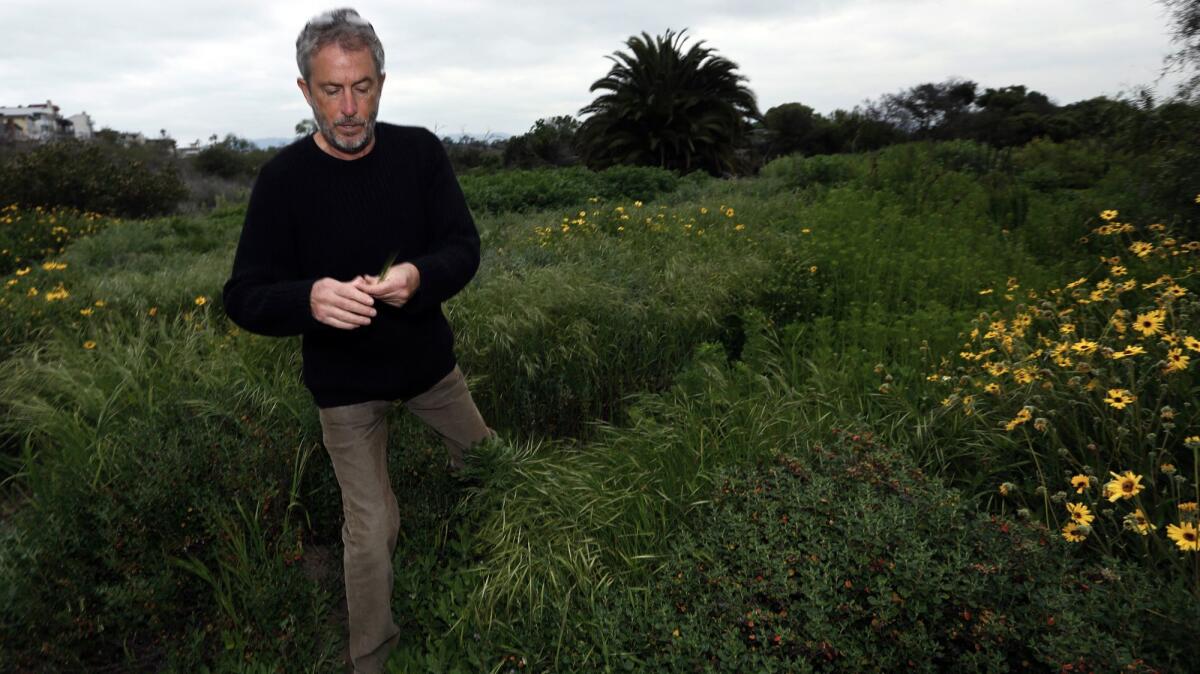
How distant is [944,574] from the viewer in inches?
84.0

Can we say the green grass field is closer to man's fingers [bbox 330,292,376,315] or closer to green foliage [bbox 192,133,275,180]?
man's fingers [bbox 330,292,376,315]

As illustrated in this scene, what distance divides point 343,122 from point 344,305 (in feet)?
1.82

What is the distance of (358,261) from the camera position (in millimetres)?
2193

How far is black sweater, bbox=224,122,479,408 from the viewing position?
6.95 feet

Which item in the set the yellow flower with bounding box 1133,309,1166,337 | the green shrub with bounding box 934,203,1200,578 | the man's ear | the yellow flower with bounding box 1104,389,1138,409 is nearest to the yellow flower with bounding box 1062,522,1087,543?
the green shrub with bounding box 934,203,1200,578

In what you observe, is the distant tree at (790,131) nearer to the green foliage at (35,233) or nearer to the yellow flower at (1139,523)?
the green foliage at (35,233)

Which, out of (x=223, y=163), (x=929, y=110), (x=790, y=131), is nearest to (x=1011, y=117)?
(x=929, y=110)

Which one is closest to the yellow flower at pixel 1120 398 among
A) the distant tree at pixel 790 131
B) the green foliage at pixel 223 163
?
the distant tree at pixel 790 131

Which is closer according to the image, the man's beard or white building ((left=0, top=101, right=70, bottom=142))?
the man's beard

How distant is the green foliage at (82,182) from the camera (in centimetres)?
1364

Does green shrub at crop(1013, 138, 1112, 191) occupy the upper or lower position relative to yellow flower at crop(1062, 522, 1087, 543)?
upper

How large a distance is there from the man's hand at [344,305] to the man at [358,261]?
3cm

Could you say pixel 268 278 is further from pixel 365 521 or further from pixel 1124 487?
pixel 1124 487

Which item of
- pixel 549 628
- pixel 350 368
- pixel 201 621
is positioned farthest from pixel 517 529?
pixel 201 621
